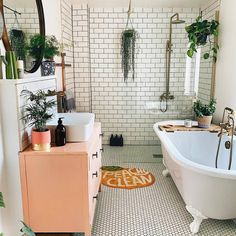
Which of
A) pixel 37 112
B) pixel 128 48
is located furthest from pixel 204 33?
pixel 37 112

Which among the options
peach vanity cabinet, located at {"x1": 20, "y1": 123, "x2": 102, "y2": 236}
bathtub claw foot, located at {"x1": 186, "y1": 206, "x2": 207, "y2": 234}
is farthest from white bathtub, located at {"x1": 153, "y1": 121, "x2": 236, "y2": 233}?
peach vanity cabinet, located at {"x1": 20, "y1": 123, "x2": 102, "y2": 236}

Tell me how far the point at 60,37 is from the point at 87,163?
2.38 metres

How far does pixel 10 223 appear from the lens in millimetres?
1964

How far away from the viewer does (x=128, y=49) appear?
444 cm

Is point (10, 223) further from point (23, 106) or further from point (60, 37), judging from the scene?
point (60, 37)

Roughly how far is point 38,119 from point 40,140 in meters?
0.16

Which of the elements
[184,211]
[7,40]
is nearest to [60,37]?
[7,40]

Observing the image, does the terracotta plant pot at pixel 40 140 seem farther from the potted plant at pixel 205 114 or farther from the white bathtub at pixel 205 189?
the potted plant at pixel 205 114

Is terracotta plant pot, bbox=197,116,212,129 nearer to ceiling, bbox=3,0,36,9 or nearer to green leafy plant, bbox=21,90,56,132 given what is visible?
green leafy plant, bbox=21,90,56,132

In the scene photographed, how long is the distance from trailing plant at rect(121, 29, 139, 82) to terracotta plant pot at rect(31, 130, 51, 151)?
290 centimetres

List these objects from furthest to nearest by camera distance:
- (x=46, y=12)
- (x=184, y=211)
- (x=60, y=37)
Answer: (x=60, y=37) < (x=46, y=12) < (x=184, y=211)

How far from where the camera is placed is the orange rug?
319 centimetres

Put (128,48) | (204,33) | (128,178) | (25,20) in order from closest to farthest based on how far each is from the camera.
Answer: (25,20)
(128,178)
(204,33)
(128,48)

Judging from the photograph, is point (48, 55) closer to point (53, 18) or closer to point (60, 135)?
point (53, 18)
